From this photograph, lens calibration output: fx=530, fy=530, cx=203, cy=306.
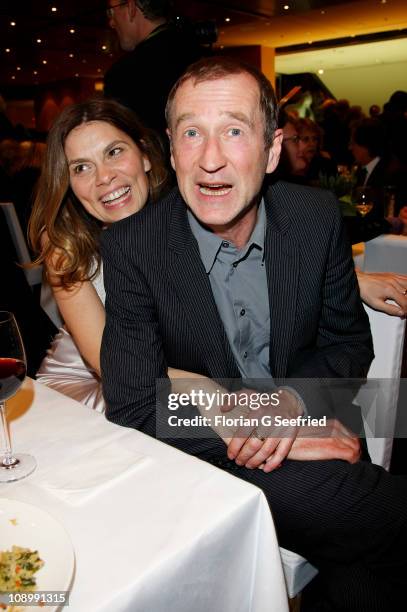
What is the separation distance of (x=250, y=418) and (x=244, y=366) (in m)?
0.25

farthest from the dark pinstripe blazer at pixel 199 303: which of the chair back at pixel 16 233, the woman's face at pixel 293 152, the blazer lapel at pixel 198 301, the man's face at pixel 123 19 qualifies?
the chair back at pixel 16 233

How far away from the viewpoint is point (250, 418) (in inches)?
51.9

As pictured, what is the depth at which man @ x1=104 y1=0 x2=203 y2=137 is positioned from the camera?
2727 millimetres

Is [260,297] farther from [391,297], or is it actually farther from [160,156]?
[160,156]

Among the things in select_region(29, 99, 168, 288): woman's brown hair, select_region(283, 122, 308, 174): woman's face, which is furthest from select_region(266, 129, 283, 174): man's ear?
select_region(283, 122, 308, 174): woman's face

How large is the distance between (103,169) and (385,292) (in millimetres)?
980

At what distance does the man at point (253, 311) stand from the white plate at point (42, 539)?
54 centimetres

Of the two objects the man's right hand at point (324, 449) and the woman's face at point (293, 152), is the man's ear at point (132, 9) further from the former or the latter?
the man's right hand at point (324, 449)

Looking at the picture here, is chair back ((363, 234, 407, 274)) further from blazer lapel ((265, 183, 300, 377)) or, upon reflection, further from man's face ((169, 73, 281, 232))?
man's face ((169, 73, 281, 232))

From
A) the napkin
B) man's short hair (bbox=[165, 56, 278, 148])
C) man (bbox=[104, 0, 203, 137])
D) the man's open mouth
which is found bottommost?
the napkin

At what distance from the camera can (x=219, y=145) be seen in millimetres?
1382

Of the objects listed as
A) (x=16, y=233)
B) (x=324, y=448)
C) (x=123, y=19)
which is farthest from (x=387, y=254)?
(x=16, y=233)

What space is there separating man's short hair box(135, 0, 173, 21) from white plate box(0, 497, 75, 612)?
277cm

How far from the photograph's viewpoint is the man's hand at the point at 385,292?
1.58m
